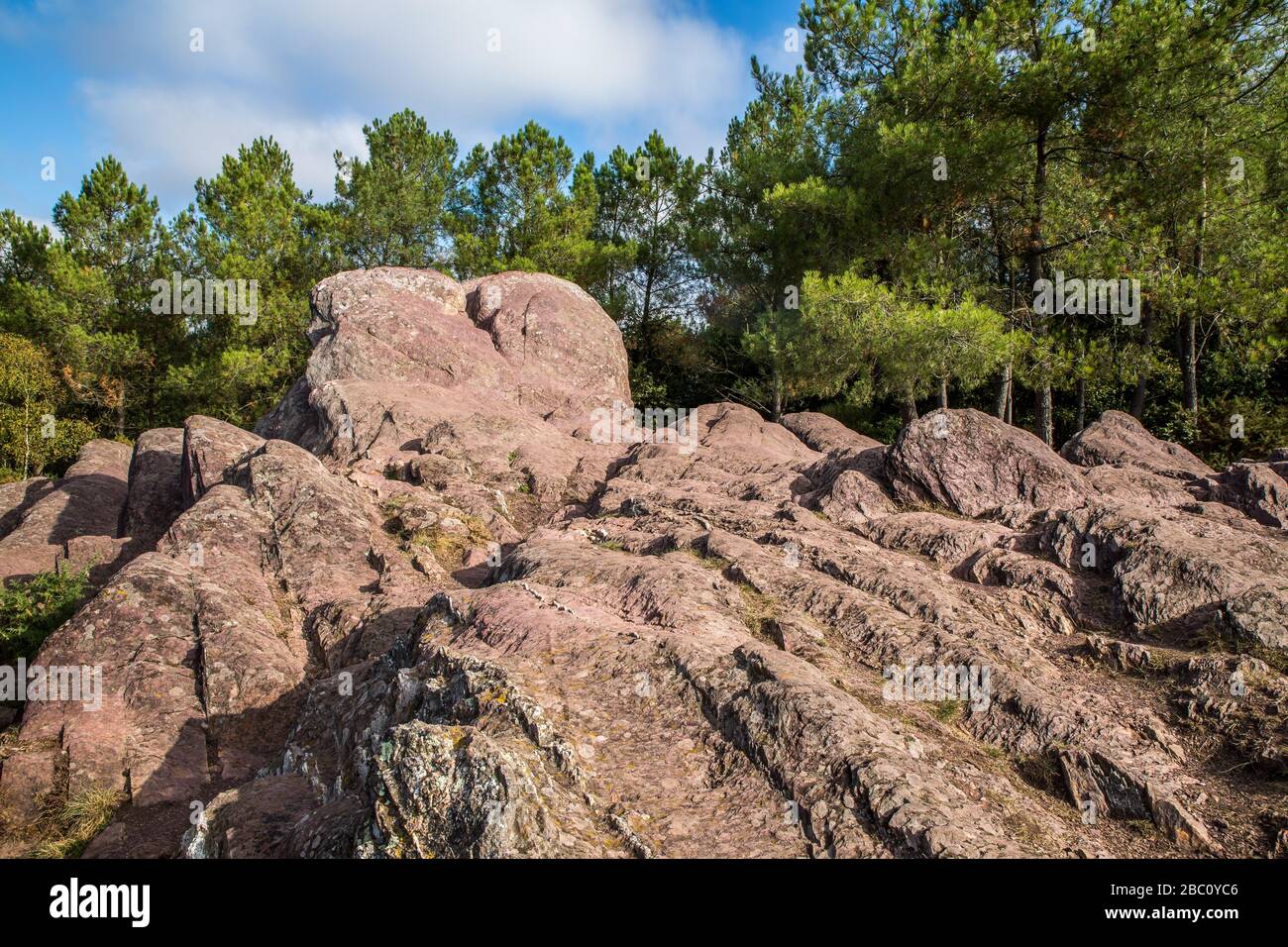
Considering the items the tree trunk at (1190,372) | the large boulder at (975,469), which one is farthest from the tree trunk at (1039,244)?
the large boulder at (975,469)

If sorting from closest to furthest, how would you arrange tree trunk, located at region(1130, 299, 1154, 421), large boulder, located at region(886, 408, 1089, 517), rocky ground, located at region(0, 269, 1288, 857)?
1. rocky ground, located at region(0, 269, 1288, 857)
2. large boulder, located at region(886, 408, 1089, 517)
3. tree trunk, located at region(1130, 299, 1154, 421)

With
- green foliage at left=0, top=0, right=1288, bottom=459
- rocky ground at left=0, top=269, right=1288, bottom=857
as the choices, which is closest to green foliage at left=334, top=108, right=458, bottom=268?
green foliage at left=0, top=0, right=1288, bottom=459

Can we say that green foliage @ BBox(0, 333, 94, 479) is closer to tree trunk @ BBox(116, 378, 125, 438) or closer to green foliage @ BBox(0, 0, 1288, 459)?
green foliage @ BBox(0, 0, 1288, 459)

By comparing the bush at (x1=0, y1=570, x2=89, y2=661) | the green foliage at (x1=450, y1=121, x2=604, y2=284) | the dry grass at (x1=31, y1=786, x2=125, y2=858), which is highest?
the green foliage at (x1=450, y1=121, x2=604, y2=284)

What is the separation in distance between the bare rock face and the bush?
20.1 m

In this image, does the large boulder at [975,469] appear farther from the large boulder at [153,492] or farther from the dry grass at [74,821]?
the large boulder at [153,492]

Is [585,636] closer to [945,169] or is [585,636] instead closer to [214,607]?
[214,607]

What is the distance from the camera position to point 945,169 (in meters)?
24.6

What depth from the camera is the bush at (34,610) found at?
13188 millimetres

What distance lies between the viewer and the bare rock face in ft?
56.4

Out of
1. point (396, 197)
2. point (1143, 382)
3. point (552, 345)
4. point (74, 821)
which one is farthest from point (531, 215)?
point (74, 821)

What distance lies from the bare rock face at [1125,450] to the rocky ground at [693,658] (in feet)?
0.33

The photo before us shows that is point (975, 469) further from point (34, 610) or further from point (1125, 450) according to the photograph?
point (34, 610)

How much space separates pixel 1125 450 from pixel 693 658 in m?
14.4
